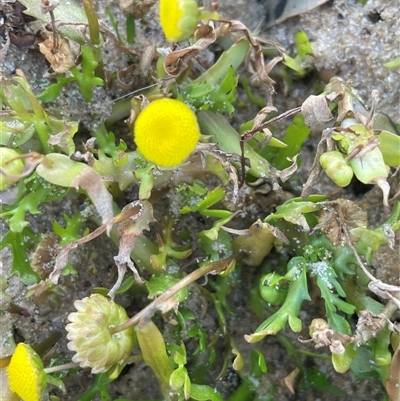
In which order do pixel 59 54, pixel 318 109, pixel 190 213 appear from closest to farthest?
pixel 318 109, pixel 59 54, pixel 190 213

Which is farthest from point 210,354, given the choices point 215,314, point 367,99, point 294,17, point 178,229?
point 294,17

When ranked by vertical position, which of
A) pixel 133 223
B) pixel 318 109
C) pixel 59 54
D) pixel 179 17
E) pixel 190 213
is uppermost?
pixel 179 17

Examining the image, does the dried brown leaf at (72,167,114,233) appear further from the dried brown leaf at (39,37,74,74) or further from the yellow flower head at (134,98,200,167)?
the dried brown leaf at (39,37,74,74)

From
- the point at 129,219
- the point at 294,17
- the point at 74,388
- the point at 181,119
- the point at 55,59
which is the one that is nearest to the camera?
the point at 181,119

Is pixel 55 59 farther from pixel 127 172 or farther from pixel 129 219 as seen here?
pixel 129 219

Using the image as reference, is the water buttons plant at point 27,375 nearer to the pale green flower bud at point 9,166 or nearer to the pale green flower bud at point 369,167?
the pale green flower bud at point 9,166

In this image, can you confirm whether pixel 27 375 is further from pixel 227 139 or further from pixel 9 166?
pixel 227 139

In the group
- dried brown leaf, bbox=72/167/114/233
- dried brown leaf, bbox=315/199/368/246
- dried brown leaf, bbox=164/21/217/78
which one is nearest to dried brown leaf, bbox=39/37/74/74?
dried brown leaf, bbox=164/21/217/78

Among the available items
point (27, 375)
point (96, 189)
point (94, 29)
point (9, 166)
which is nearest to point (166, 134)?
point (96, 189)
